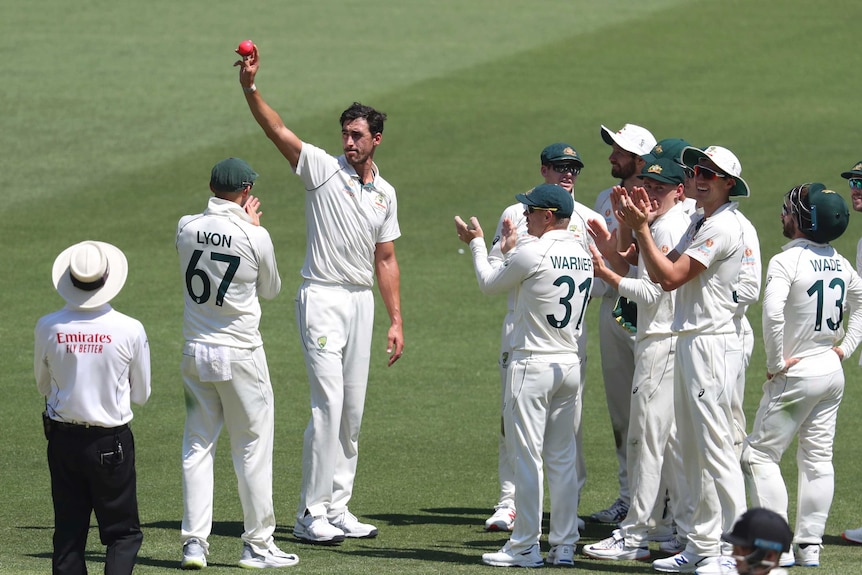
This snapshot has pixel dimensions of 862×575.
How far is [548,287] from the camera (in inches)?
318

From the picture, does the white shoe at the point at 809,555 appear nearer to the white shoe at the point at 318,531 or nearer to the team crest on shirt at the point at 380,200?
the white shoe at the point at 318,531

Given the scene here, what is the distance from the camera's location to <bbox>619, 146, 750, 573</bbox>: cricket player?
7867 millimetres

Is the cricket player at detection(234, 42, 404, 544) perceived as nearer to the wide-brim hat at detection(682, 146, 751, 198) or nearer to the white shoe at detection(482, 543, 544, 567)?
the white shoe at detection(482, 543, 544, 567)

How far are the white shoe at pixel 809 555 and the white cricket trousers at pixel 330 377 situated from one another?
3025mm

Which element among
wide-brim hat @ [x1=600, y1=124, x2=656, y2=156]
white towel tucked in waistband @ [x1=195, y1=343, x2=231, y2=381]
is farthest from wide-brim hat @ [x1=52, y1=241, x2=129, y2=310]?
wide-brim hat @ [x1=600, y1=124, x2=656, y2=156]

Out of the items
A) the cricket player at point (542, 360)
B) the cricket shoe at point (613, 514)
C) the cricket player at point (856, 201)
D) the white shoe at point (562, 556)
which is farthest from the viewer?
the cricket shoe at point (613, 514)

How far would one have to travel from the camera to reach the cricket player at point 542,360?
8102mm

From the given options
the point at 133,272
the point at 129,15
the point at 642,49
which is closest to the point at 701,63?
the point at 642,49

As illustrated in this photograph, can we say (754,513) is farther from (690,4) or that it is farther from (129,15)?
(690,4)

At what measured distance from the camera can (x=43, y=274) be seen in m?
16.7

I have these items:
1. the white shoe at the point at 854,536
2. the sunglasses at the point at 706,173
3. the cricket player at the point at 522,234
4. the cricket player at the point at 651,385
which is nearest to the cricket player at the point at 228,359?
the cricket player at the point at 522,234

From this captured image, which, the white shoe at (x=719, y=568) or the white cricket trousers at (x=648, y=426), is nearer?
the white shoe at (x=719, y=568)

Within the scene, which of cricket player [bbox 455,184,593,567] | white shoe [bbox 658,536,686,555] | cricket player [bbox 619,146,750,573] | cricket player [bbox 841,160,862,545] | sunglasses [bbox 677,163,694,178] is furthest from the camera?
cricket player [bbox 841,160,862,545]

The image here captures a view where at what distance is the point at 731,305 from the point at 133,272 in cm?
1061
